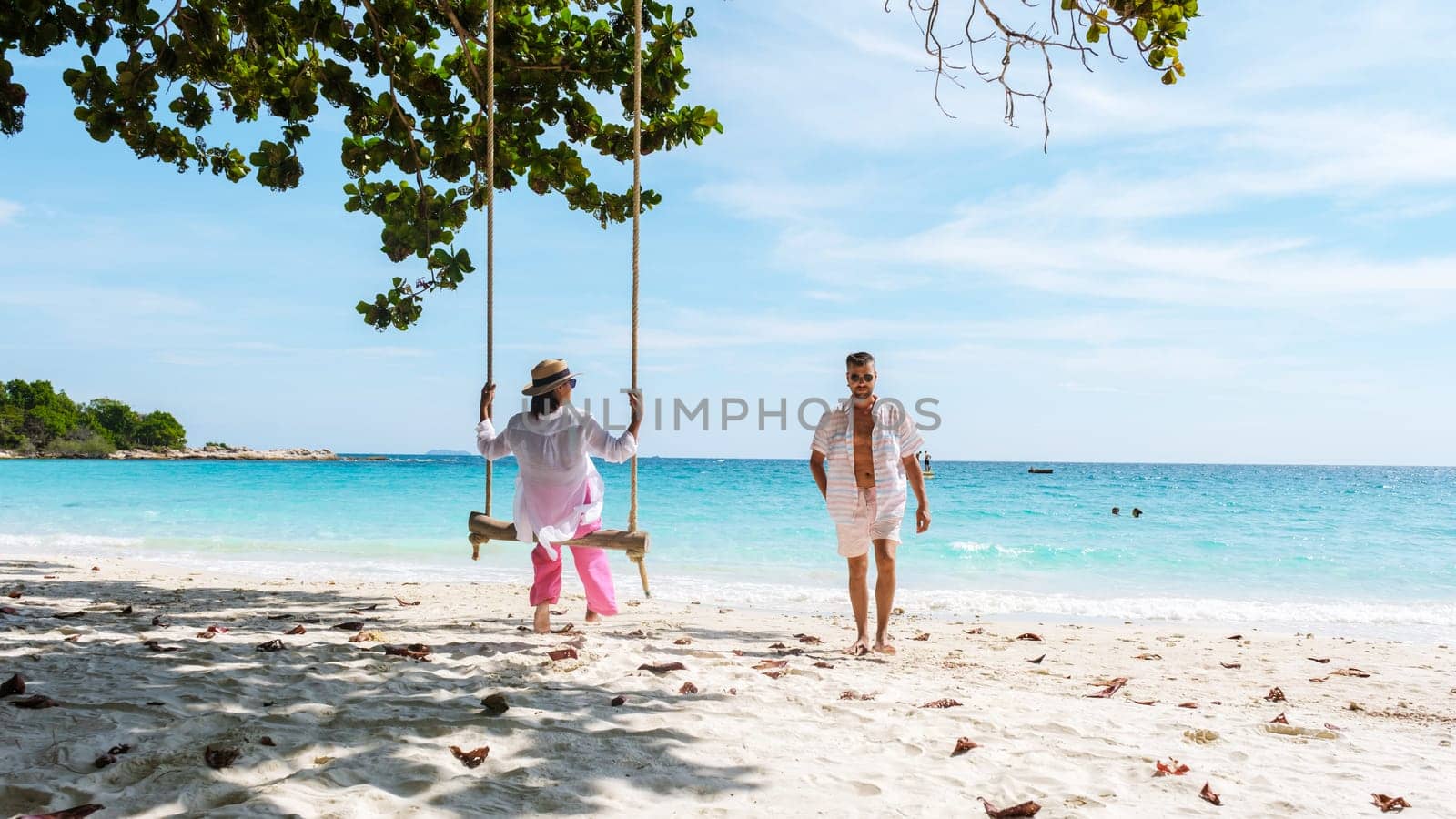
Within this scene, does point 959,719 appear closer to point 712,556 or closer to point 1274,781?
point 1274,781

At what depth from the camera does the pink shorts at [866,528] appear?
4.95 meters

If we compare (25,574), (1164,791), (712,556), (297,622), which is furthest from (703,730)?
(712,556)

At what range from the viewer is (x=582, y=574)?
5336mm

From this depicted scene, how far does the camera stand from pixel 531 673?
3973 mm

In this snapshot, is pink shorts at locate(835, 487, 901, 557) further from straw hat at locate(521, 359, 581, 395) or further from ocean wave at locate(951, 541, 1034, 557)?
ocean wave at locate(951, 541, 1034, 557)

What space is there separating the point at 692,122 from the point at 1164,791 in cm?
581

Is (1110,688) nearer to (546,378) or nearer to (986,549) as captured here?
Result: (546,378)

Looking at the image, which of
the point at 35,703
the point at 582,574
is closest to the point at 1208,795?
the point at 582,574

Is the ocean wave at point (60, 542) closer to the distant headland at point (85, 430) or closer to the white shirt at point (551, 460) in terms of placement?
the white shirt at point (551, 460)

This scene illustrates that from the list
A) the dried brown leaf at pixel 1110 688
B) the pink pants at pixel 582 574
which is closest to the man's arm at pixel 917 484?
the dried brown leaf at pixel 1110 688

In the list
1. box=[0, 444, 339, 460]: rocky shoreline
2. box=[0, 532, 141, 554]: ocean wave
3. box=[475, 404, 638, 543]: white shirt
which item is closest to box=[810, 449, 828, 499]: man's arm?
box=[475, 404, 638, 543]: white shirt

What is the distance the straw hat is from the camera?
4.89m

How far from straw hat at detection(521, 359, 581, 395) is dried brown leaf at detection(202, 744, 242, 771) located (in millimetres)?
2496

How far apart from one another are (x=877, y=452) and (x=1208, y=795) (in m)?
2.49
